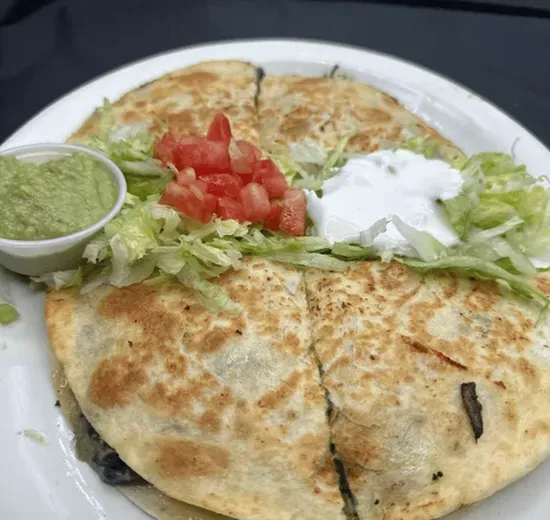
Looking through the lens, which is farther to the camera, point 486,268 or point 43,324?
point 43,324

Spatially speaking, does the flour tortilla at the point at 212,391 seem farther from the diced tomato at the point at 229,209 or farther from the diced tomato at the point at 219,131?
the diced tomato at the point at 219,131

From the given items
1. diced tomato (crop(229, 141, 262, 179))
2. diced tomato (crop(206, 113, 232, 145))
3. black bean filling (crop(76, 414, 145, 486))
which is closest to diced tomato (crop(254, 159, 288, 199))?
diced tomato (crop(229, 141, 262, 179))

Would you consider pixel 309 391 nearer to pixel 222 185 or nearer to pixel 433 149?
pixel 222 185

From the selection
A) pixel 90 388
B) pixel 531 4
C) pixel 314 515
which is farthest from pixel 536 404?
pixel 531 4

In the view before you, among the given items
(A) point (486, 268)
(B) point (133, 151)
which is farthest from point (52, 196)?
(A) point (486, 268)

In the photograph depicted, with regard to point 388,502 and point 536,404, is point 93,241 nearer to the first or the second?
point 388,502
